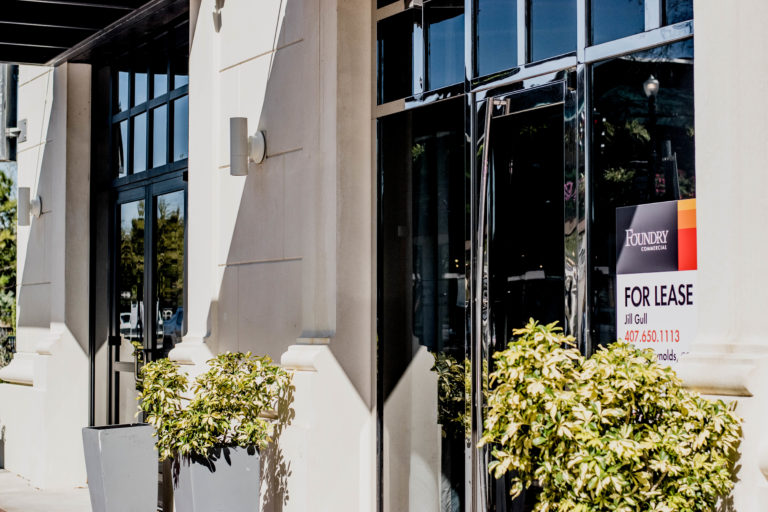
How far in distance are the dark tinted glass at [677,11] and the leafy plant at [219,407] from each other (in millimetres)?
3440

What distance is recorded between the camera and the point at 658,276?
490 cm

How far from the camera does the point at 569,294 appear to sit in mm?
5398

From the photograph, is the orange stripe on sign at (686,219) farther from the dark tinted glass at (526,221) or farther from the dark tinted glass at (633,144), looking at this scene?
the dark tinted glass at (526,221)

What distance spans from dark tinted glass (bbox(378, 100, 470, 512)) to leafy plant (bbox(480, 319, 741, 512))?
6.82 feet

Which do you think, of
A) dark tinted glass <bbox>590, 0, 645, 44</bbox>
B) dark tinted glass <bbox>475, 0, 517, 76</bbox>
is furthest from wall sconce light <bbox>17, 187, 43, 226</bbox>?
dark tinted glass <bbox>590, 0, 645, 44</bbox>

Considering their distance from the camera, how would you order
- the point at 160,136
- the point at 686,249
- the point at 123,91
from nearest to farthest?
the point at 686,249 < the point at 160,136 < the point at 123,91

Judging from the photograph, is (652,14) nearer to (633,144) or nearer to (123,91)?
(633,144)

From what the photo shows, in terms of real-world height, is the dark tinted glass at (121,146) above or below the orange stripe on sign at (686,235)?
above

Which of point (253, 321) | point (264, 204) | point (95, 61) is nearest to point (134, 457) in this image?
point (253, 321)

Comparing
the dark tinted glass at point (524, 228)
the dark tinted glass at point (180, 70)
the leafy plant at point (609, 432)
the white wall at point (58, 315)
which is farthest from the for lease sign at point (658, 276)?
the white wall at point (58, 315)

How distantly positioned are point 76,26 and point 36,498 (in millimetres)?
4665

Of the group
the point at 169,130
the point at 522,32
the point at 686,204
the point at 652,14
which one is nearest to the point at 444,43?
the point at 522,32

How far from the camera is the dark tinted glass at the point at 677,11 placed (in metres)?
4.80

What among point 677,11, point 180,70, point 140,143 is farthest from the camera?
point 140,143
